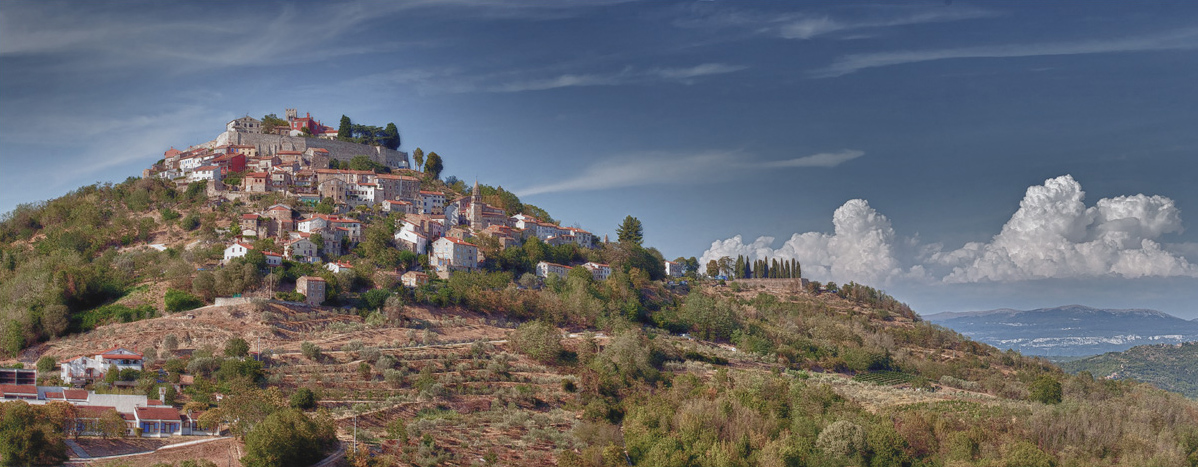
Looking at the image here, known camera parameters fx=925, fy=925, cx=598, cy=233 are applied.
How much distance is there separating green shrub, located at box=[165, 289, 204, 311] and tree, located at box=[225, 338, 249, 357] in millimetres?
7867

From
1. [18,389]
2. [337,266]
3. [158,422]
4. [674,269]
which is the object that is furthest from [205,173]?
[674,269]

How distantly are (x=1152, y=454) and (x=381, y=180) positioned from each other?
55.6 meters

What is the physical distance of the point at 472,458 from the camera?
34500 millimetres

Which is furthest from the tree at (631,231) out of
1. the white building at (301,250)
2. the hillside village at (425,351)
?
the white building at (301,250)

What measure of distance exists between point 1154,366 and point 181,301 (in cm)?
10658

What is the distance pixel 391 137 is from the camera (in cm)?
8744

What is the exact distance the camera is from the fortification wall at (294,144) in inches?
3137

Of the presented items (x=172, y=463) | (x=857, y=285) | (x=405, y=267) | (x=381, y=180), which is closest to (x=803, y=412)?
(x=172, y=463)

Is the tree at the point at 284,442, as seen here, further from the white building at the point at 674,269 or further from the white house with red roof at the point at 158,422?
the white building at the point at 674,269

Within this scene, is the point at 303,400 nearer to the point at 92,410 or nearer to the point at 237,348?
the point at 237,348

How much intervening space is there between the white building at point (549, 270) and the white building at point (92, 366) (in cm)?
3187

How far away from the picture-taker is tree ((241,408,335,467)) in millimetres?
30109

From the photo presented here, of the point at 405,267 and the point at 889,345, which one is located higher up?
the point at 405,267

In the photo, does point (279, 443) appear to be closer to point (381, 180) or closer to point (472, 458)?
point (472, 458)
